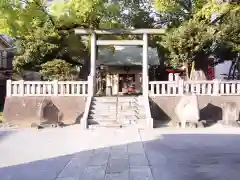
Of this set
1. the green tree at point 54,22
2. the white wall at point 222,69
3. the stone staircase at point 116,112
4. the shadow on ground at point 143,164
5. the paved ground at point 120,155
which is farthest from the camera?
the white wall at point 222,69

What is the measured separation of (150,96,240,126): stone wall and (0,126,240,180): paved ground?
3.42 meters

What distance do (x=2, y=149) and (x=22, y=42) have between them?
371 inches

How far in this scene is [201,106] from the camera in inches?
660

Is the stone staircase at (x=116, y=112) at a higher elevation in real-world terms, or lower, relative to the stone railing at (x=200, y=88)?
lower

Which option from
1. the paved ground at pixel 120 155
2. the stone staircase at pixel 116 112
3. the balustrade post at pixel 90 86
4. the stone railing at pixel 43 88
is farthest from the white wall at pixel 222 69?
the paved ground at pixel 120 155

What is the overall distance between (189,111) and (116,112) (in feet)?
10.5

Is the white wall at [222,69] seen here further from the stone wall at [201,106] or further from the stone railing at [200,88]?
the stone wall at [201,106]

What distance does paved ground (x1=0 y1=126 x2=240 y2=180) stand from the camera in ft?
23.1

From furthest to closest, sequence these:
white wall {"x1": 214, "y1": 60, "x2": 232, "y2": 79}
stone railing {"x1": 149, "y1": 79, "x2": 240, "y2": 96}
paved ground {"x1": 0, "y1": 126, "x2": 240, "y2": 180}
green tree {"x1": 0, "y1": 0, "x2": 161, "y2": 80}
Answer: white wall {"x1": 214, "y1": 60, "x2": 232, "y2": 79} < green tree {"x1": 0, "y1": 0, "x2": 161, "y2": 80} < stone railing {"x1": 149, "y1": 79, "x2": 240, "y2": 96} < paved ground {"x1": 0, "y1": 126, "x2": 240, "y2": 180}

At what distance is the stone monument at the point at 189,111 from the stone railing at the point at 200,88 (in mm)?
1291

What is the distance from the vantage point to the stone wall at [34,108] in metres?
16.6

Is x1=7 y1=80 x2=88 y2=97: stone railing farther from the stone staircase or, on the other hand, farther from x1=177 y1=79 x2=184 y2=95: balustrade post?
x1=177 y1=79 x2=184 y2=95: balustrade post

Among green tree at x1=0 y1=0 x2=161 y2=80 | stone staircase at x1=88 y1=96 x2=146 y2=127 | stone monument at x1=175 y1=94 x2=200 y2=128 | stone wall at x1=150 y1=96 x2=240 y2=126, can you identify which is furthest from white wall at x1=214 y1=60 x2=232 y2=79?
stone monument at x1=175 y1=94 x2=200 y2=128

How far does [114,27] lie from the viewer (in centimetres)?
1934
